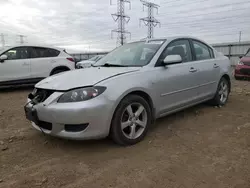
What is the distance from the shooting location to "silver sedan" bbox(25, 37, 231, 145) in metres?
2.73

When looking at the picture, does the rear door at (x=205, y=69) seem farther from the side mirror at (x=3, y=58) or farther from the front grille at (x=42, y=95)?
the side mirror at (x=3, y=58)

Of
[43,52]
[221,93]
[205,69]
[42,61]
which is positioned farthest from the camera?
[43,52]

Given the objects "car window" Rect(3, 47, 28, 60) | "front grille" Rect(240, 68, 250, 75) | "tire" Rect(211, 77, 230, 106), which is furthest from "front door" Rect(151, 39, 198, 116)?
"front grille" Rect(240, 68, 250, 75)

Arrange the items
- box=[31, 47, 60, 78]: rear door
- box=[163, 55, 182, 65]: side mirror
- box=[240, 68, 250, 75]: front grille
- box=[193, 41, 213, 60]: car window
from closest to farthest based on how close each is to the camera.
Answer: box=[163, 55, 182, 65]: side mirror, box=[193, 41, 213, 60]: car window, box=[31, 47, 60, 78]: rear door, box=[240, 68, 250, 75]: front grille

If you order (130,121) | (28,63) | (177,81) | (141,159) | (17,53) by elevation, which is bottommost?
(141,159)

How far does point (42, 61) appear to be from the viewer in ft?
24.8

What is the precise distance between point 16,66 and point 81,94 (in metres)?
5.27

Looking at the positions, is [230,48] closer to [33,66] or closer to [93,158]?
[33,66]

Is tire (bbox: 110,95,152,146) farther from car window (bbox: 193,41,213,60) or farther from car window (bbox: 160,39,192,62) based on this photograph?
car window (bbox: 193,41,213,60)

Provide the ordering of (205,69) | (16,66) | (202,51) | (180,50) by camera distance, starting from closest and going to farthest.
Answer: (180,50)
(205,69)
(202,51)
(16,66)

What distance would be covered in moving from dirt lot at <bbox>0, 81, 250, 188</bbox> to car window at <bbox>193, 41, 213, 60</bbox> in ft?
4.17

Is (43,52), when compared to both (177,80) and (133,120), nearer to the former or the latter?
(177,80)

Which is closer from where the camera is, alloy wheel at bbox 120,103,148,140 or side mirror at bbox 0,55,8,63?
alloy wheel at bbox 120,103,148,140

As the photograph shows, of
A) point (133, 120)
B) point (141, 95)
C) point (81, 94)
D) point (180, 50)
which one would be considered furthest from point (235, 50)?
point (81, 94)
